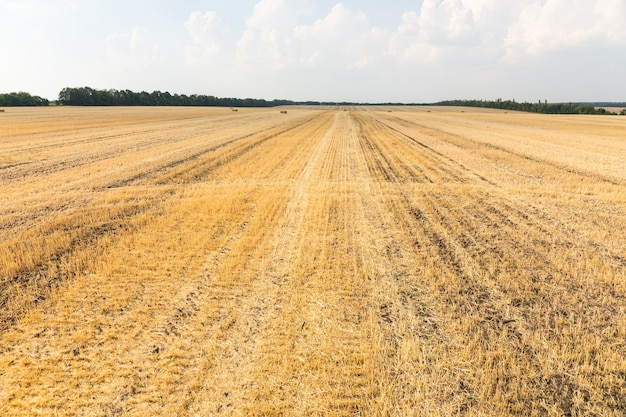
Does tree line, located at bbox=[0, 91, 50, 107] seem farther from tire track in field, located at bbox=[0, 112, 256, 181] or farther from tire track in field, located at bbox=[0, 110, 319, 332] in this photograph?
tire track in field, located at bbox=[0, 110, 319, 332]

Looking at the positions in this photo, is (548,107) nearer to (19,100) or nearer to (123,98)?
(123,98)

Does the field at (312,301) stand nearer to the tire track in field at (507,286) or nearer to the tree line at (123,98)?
the tire track in field at (507,286)

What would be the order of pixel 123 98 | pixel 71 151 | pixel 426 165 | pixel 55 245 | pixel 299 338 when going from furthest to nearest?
pixel 123 98 < pixel 71 151 < pixel 426 165 < pixel 55 245 < pixel 299 338

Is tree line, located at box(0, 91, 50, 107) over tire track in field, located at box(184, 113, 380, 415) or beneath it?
over

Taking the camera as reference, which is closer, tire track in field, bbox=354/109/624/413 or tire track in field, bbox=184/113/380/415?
tire track in field, bbox=184/113/380/415

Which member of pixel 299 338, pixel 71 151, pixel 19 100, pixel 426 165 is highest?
pixel 19 100

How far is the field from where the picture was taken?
10.3 feet

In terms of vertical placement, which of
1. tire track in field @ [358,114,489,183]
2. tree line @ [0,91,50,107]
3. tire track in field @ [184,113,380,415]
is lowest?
tire track in field @ [184,113,380,415]

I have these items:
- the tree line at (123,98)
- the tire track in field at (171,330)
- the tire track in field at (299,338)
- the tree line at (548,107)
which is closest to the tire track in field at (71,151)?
the tire track in field at (171,330)

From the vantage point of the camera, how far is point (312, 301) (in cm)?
463

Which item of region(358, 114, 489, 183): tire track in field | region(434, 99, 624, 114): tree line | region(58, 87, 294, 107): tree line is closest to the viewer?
region(358, 114, 489, 183): tire track in field

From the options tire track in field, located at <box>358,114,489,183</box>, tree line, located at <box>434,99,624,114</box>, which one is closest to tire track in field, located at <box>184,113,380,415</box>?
tire track in field, located at <box>358,114,489,183</box>

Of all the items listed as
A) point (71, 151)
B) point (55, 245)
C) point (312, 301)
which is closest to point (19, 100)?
point (71, 151)

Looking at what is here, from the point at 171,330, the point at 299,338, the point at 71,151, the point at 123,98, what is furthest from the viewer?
the point at 123,98
